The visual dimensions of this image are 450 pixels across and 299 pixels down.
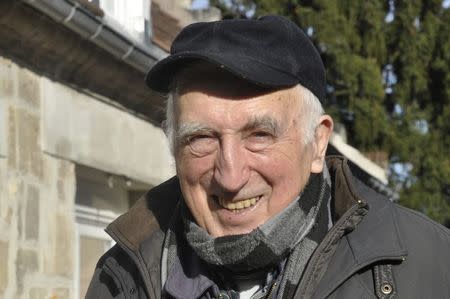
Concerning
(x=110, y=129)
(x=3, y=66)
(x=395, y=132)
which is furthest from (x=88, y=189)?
(x=395, y=132)

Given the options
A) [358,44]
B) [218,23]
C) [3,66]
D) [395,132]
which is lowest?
[218,23]

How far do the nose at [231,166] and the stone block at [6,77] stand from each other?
3.31 m

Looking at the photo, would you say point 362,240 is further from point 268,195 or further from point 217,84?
point 217,84

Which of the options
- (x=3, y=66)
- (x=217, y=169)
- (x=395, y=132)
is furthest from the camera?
(x=395, y=132)

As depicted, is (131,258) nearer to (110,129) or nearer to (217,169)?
(217,169)

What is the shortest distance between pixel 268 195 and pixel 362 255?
0.28m

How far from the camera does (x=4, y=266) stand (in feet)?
19.0

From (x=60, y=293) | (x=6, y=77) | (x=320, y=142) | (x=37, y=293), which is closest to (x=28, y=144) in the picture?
(x=6, y=77)

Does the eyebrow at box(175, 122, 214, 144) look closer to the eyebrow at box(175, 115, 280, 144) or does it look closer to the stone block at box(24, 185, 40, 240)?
the eyebrow at box(175, 115, 280, 144)

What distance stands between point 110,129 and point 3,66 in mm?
1474

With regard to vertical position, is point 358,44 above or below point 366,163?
above

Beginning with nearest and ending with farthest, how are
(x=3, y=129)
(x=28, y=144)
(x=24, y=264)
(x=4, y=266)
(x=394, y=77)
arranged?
(x=4, y=266) → (x=3, y=129) → (x=24, y=264) → (x=28, y=144) → (x=394, y=77)

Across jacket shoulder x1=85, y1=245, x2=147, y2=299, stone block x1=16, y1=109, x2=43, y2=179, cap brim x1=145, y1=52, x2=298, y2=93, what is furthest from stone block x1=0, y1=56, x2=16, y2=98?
cap brim x1=145, y1=52, x2=298, y2=93

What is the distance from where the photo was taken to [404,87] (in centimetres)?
1415
